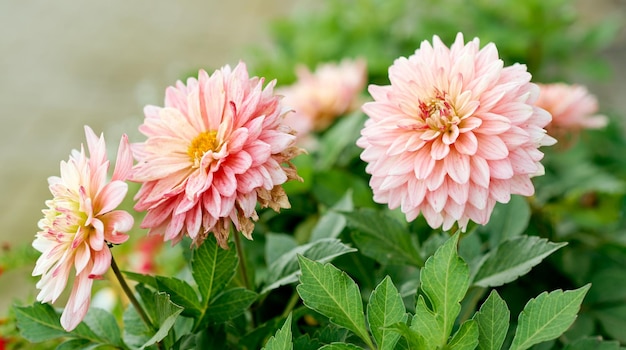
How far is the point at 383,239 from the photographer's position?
54 centimetres

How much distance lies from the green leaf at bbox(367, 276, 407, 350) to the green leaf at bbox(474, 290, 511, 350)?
5 centimetres

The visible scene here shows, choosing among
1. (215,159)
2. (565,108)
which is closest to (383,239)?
(215,159)

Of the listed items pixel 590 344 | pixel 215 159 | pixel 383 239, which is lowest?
pixel 590 344

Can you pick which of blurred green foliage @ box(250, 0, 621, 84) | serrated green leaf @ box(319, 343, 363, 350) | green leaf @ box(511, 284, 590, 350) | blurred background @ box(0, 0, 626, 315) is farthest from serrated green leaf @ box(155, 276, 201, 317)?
blurred background @ box(0, 0, 626, 315)

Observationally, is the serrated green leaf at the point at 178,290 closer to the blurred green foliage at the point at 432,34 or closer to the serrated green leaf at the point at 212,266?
the serrated green leaf at the point at 212,266

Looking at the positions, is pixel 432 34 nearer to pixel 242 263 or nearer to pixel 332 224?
pixel 332 224

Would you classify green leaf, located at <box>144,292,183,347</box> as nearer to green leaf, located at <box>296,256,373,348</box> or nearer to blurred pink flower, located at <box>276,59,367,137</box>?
green leaf, located at <box>296,256,373,348</box>

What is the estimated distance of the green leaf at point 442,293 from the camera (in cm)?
40

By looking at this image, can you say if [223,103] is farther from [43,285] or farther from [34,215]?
[34,215]

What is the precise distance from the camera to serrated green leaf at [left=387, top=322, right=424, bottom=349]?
0.39 metres

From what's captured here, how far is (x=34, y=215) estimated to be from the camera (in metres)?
1.87

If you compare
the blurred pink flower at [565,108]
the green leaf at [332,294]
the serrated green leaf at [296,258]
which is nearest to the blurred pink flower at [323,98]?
the blurred pink flower at [565,108]

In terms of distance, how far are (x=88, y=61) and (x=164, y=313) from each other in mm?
2271

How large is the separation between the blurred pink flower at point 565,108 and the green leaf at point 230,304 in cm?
41
